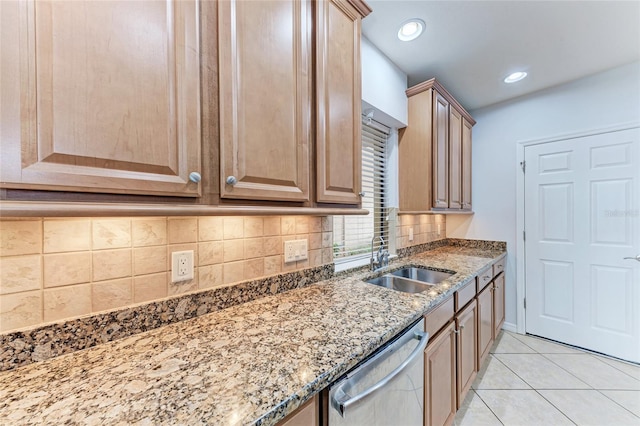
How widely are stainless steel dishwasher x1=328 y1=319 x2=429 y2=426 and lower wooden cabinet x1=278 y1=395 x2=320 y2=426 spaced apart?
0.04 m

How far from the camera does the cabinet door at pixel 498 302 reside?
229 centimetres

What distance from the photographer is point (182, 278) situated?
941 mm

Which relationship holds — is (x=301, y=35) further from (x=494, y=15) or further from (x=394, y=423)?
(x=394, y=423)

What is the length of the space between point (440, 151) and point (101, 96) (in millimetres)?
2246

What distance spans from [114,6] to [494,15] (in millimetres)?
1988

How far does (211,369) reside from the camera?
2.19ft

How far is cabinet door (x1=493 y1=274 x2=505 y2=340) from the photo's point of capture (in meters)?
2.29

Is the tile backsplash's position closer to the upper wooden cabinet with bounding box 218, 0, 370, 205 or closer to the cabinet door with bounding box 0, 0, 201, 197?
the upper wooden cabinet with bounding box 218, 0, 370, 205

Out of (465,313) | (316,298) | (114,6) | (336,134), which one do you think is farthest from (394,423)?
(114,6)

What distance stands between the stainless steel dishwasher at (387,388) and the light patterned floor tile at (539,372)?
1.58 m

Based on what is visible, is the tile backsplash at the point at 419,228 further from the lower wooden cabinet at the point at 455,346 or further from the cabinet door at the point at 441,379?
the cabinet door at the point at 441,379

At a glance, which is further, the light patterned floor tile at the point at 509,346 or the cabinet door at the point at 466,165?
the cabinet door at the point at 466,165

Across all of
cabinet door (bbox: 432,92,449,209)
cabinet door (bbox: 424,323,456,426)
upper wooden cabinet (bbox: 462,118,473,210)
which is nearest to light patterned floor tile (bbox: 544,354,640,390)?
cabinet door (bbox: 424,323,456,426)

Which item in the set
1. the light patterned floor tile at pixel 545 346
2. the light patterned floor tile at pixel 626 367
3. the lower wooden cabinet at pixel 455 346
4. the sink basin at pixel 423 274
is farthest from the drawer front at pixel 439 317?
the light patterned floor tile at pixel 626 367
